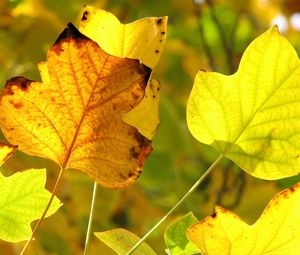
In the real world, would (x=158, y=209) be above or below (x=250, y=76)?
below

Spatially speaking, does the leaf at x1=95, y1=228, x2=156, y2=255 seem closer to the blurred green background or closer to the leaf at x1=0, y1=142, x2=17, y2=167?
the leaf at x1=0, y1=142, x2=17, y2=167

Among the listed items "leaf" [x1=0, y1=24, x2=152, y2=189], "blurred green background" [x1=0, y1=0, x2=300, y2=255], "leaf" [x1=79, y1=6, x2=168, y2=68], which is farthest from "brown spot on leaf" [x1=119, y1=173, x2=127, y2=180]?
"blurred green background" [x1=0, y1=0, x2=300, y2=255]

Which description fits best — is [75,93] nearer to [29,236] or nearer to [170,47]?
[29,236]

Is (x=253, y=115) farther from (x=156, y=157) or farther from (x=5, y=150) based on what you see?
(x=156, y=157)

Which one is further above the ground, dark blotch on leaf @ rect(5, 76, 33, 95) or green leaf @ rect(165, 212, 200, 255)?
dark blotch on leaf @ rect(5, 76, 33, 95)

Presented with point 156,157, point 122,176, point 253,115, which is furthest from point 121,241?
point 156,157

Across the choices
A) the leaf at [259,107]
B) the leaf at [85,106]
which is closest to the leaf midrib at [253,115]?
the leaf at [259,107]

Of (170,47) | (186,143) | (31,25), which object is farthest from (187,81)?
(31,25)
